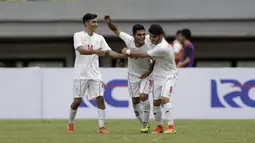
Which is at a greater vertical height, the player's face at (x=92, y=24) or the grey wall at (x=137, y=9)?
the grey wall at (x=137, y=9)

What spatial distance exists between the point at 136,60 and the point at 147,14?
15227 millimetres

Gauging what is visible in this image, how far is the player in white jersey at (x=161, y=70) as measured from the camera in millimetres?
14445

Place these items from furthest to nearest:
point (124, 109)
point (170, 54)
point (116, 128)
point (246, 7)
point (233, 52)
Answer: point (233, 52) → point (246, 7) → point (124, 109) → point (116, 128) → point (170, 54)

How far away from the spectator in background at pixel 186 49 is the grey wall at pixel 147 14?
8.78m

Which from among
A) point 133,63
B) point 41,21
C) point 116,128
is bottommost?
point 116,128

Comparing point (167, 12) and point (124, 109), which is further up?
point (167, 12)

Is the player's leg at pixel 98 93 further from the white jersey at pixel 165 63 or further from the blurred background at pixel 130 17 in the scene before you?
the blurred background at pixel 130 17

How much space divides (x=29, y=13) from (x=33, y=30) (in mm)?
721

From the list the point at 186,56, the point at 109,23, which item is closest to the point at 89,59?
the point at 109,23

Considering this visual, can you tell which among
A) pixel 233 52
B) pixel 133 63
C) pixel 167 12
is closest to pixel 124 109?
pixel 133 63

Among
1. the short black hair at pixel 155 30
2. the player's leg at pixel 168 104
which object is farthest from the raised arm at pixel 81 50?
the player's leg at pixel 168 104

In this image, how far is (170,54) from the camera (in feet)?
48.2

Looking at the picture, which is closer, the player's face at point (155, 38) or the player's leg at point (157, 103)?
the player's face at point (155, 38)

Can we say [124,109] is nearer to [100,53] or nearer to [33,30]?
[100,53]
